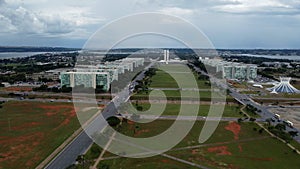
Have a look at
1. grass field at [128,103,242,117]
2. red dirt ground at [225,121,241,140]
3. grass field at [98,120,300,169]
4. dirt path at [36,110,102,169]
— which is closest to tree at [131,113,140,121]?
grass field at [98,120,300,169]

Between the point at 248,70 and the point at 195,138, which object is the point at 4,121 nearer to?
the point at 195,138

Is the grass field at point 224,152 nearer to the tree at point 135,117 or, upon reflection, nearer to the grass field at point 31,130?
the tree at point 135,117

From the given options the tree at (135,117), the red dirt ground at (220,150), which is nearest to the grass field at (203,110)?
the tree at (135,117)

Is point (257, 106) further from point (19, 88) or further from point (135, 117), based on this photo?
point (19, 88)

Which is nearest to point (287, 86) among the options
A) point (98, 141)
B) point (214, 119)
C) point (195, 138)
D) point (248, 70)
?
point (248, 70)

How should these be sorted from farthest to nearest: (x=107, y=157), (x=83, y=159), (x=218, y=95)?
(x=218, y=95) < (x=107, y=157) < (x=83, y=159)

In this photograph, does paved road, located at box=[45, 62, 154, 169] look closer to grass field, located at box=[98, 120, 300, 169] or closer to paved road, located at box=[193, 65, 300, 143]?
grass field, located at box=[98, 120, 300, 169]

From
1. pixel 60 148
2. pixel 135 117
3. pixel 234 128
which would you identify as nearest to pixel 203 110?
pixel 234 128
